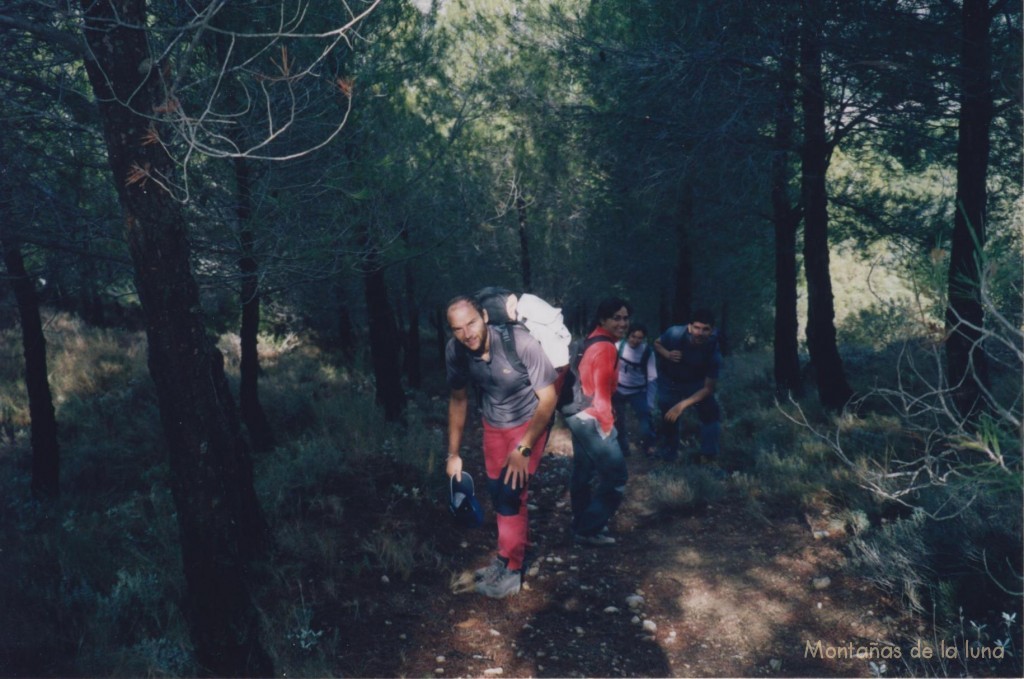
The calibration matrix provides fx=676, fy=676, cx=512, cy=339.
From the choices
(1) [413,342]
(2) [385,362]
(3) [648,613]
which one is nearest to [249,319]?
(2) [385,362]

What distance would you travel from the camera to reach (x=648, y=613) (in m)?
5.05

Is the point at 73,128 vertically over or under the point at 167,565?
over

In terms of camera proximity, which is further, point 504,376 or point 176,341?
point 504,376

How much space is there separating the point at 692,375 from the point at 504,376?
12.1 feet

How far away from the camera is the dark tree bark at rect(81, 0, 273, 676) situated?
3.67 m

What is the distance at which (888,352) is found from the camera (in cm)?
1316

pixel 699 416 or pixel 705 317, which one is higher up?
pixel 705 317

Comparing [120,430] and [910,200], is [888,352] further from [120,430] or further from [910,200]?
[120,430]

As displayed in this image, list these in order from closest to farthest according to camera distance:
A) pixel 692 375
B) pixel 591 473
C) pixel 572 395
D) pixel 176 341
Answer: pixel 176 341 < pixel 572 395 < pixel 591 473 < pixel 692 375

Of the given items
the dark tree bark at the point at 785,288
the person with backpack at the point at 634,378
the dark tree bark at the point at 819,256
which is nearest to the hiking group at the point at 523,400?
the person with backpack at the point at 634,378

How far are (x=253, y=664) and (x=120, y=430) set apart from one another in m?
8.89

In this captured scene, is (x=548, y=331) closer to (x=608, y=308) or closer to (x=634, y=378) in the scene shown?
A: (x=608, y=308)

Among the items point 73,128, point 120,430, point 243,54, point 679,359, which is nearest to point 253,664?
point 73,128

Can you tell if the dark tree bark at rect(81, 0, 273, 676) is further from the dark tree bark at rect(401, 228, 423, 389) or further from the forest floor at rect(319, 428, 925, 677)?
the dark tree bark at rect(401, 228, 423, 389)
